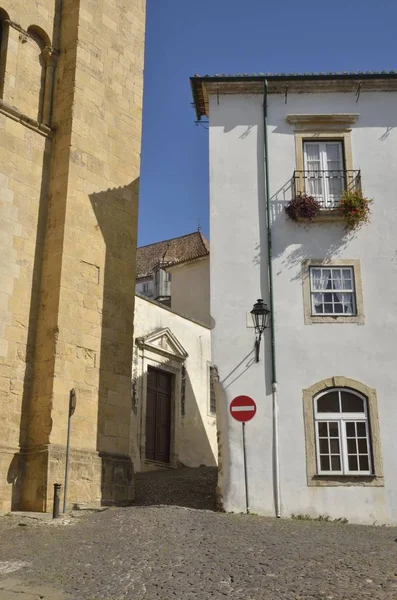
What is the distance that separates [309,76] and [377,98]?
4.44ft

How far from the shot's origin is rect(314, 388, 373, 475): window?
41.3 feet

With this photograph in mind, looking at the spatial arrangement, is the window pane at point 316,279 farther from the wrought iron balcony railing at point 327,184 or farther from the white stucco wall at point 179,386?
the white stucco wall at point 179,386

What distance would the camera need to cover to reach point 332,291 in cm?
1359

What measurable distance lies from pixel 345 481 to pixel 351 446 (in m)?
0.59

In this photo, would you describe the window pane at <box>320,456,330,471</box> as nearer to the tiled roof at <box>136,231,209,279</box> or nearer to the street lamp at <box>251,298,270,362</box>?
the street lamp at <box>251,298,270,362</box>

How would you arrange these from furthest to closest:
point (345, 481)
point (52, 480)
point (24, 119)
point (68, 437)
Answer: point (24, 119), point (68, 437), point (52, 480), point (345, 481)

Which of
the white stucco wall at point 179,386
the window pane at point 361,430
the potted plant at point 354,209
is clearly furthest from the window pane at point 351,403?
the white stucco wall at point 179,386

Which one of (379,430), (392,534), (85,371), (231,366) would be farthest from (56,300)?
(392,534)

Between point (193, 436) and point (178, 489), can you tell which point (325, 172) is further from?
point (193, 436)

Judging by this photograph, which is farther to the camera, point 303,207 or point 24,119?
point 24,119

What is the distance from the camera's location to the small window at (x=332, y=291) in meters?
13.5

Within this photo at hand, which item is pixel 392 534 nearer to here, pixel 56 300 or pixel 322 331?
pixel 322 331

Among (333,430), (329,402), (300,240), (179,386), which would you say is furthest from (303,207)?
(179,386)

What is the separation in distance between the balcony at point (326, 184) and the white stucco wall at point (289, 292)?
0.66 feet
